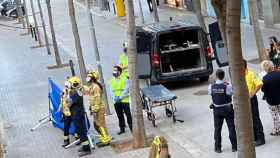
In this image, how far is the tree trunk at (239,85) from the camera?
22.2ft

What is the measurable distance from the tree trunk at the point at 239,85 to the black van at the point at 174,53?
999 cm

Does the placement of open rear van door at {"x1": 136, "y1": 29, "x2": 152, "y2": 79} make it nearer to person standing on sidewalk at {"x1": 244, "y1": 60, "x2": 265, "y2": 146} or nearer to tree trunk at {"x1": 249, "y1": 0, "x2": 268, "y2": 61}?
tree trunk at {"x1": 249, "y1": 0, "x2": 268, "y2": 61}

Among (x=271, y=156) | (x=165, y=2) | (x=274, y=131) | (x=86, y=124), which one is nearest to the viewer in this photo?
(x=271, y=156)

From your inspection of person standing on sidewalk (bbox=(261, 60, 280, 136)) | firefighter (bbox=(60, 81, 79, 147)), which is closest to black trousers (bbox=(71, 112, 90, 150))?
firefighter (bbox=(60, 81, 79, 147))

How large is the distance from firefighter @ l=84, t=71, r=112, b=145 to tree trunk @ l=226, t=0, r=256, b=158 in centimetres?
588

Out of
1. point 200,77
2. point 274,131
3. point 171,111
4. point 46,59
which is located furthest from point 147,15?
point 274,131

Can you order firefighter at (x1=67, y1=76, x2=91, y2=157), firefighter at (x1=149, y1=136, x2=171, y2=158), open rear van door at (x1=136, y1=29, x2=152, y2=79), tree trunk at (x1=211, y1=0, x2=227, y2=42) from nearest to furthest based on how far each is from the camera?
tree trunk at (x1=211, y1=0, x2=227, y2=42) → firefighter at (x1=149, y1=136, x2=171, y2=158) → firefighter at (x1=67, y1=76, x2=91, y2=157) → open rear van door at (x1=136, y1=29, x2=152, y2=79)

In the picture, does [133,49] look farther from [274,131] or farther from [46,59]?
[46,59]

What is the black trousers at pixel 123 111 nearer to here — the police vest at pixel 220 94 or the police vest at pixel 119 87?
the police vest at pixel 119 87

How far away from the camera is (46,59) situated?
88.8 ft

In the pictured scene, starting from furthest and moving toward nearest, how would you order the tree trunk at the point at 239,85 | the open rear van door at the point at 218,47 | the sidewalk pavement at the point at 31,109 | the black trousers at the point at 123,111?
the open rear van door at the point at 218,47
the black trousers at the point at 123,111
the sidewalk pavement at the point at 31,109
the tree trunk at the point at 239,85

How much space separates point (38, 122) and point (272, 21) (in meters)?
12.5

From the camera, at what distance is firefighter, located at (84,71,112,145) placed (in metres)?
12.7

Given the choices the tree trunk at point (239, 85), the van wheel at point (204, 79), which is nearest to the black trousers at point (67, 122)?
the van wheel at point (204, 79)
